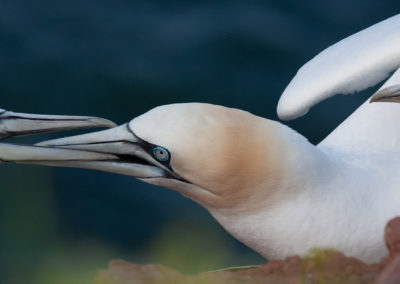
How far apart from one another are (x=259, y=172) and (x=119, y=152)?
71 centimetres

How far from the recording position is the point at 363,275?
10.8 ft

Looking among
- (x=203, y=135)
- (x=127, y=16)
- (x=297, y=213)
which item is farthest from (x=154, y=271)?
(x=127, y=16)

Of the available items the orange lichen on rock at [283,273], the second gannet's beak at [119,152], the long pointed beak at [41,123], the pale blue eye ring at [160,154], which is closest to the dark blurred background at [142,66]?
the long pointed beak at [41,123]

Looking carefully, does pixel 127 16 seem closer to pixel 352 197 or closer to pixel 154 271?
pixel 352 197

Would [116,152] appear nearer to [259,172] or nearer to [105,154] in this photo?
[105,154]

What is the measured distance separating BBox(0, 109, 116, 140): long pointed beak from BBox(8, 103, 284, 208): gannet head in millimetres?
180

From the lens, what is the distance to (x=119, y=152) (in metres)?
4.68

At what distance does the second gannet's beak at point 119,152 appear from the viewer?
4629 millimetres

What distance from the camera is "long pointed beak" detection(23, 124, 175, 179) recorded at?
4.64m

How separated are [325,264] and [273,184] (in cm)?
129

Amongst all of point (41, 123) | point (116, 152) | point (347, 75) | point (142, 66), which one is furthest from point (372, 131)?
point (142, 66)

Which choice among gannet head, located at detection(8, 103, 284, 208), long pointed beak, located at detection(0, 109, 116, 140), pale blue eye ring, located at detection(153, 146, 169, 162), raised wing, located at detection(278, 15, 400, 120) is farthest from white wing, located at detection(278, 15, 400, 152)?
long pointed beak, located at detection(0, 109, 116, 140)

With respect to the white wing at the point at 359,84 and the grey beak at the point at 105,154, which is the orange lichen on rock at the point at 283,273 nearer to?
the grey beak at the point at 105,154

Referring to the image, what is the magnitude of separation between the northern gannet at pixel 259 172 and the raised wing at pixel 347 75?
0.76 meters
